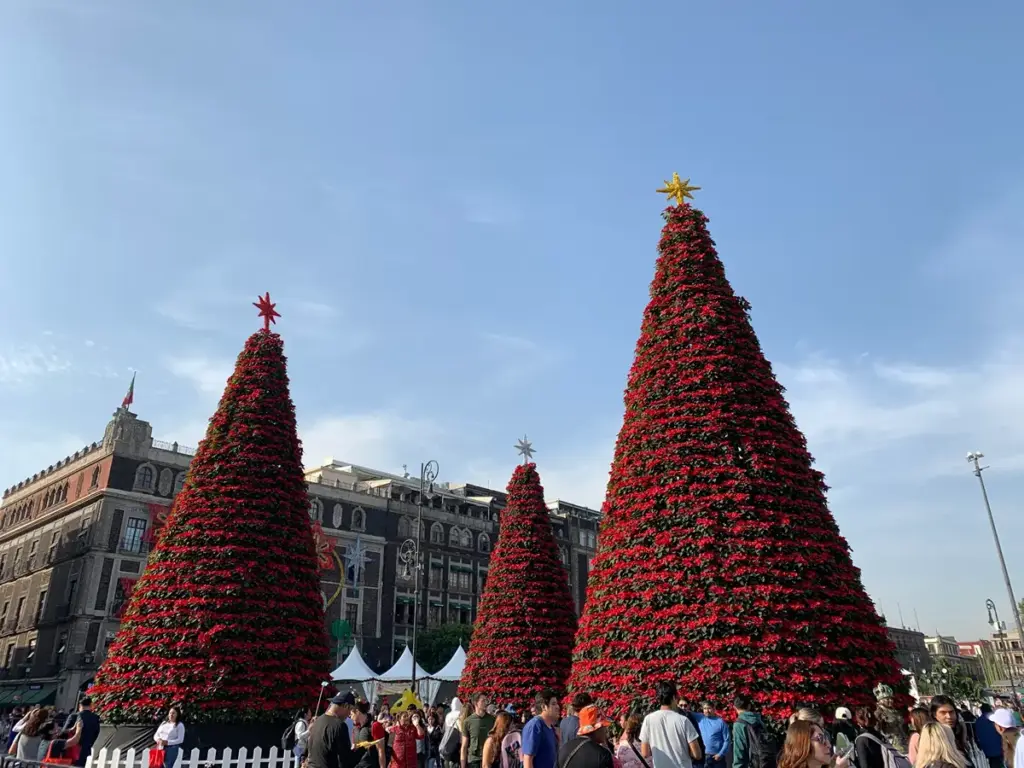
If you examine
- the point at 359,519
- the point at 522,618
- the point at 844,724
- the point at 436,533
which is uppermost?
the point at 359,519

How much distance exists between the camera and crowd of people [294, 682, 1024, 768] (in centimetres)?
598

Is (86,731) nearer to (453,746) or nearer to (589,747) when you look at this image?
(453,746)

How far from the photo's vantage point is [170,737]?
12227mm

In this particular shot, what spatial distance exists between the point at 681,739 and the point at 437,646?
4826cm

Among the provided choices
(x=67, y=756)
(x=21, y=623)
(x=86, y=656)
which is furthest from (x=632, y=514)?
(x=21, y=623)

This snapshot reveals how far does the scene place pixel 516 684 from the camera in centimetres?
1859

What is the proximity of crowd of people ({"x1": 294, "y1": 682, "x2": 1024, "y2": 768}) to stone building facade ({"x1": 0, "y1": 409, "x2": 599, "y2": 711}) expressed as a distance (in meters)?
22.7

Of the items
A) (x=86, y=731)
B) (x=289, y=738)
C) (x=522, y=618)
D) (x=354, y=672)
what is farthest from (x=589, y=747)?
(x=354, y=672)

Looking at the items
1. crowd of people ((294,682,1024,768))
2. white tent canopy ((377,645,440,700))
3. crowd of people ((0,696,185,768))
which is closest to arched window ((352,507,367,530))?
white tent canopy ((377,645,440,700))

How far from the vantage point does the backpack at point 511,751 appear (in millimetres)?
8633

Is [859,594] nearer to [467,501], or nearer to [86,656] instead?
[86,656]

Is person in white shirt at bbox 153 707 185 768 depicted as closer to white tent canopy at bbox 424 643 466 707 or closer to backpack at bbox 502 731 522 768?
backpack at bbox 502 731 522 768

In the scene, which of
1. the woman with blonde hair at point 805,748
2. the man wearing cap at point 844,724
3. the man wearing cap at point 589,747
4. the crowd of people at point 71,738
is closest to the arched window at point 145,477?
the crowd of people at point 71,738

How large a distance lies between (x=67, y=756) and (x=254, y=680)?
3.60 m
